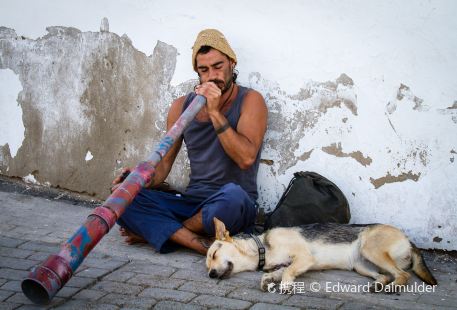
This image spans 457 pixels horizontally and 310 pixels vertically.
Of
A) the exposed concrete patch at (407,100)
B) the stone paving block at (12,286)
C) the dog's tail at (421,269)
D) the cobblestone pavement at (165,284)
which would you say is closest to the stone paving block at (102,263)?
the cobblestone pavement at (165,284)

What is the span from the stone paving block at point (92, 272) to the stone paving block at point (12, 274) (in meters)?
0.28

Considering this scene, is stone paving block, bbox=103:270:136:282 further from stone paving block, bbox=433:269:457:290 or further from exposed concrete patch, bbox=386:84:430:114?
exposed concrete patch, bbox=386:84:430:114

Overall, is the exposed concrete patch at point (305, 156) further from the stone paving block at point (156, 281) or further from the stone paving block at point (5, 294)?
the stone paving block at point (5, 294)

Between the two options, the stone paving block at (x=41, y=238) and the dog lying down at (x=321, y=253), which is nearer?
the dog lying down at (x=321, y=253)

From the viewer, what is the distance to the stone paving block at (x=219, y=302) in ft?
9.41

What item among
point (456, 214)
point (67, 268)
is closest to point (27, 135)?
point (67, 268)

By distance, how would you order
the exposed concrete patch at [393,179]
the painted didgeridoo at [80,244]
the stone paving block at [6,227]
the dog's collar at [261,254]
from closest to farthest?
the painted didgeridoo at [80,244]
the dog's collar at [261,254]
the exposed concrete patch at [393,179]
the stone paving block at [6,227]

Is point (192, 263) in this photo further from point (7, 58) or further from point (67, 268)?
point (7, 58)

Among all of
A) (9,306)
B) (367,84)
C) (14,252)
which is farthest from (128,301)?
(367,84)

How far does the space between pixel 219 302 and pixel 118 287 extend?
55 centimetres

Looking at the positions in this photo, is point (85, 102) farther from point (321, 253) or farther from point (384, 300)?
point (384, 300)

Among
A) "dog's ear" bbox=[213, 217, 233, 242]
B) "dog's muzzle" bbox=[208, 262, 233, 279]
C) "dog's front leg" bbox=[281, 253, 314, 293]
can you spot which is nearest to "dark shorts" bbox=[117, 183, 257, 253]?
"dog's ear" bbox=[213, 217, 233, 242]

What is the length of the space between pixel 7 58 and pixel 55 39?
54 centimetres

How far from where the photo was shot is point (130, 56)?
15.0ft
